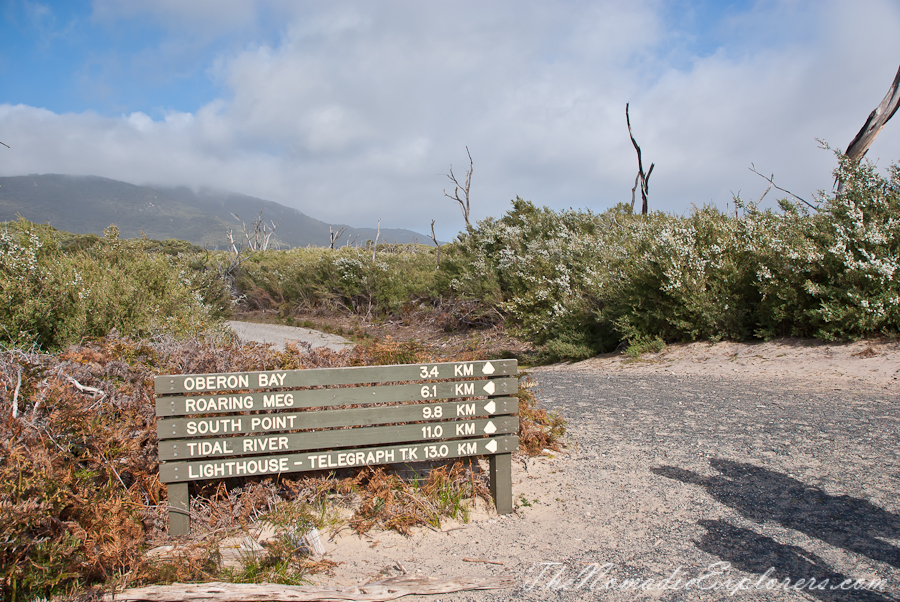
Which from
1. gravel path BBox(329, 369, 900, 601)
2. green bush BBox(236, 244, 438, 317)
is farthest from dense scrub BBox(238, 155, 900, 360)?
green bush BBox(236, 244, 438, 317)

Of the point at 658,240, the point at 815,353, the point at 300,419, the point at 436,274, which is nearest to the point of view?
the point at 300,419

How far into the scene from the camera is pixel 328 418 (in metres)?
3.53

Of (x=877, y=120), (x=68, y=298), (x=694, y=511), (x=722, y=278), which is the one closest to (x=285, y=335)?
(x=68, y=298)

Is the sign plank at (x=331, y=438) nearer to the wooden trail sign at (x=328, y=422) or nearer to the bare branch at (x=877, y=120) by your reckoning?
the wooden trail sign at (x=328, y=422)

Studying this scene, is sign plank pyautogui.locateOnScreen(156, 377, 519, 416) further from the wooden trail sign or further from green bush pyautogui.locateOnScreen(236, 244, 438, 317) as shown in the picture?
green bush pyautogui.locateOnScreen(236, 244, 438, 317)

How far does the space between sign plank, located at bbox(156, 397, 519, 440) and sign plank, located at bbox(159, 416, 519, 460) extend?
46 mm

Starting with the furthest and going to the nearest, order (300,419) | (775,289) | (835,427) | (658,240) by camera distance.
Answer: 1. (658,240)
2. (775,289)
3. (835,427)
4. (300,419)

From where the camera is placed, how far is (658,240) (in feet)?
35.6

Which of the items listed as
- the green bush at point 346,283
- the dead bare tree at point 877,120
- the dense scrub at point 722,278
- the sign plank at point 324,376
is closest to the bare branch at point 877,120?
the dead bare tree at point 877,120

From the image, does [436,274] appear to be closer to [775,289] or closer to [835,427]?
[775,289]

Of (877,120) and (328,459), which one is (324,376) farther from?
(877,120)

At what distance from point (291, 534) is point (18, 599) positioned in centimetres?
127

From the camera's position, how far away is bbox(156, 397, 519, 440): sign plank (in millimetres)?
3350

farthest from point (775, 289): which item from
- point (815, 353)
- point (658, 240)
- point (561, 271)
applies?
point (561, 271)
